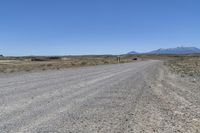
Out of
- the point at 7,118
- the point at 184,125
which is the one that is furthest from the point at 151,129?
the point at 7,118

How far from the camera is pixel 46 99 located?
12281mm

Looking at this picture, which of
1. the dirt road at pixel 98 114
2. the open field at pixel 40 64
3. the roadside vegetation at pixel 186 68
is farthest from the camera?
the open field at pixel 40 64

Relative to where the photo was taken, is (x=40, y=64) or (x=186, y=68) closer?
(x=186, y=68)

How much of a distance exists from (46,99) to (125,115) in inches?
163

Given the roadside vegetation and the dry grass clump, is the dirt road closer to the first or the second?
the roadside vegetation

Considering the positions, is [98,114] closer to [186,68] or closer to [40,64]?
[186,68]

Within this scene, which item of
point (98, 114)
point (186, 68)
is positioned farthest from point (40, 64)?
point (98, 114)

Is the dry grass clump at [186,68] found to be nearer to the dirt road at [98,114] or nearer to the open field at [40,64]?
the open field at [40,64]

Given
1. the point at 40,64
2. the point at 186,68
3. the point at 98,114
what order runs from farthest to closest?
the point at 40,64, the point at 186,68, the point at 98,114

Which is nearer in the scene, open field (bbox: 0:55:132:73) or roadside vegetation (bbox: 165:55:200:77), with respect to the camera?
roadside vegetation (bbox: 165:55:200:77)

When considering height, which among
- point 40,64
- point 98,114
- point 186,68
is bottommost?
point 40,64

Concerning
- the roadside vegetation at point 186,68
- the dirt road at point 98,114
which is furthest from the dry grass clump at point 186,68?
the dirt road at point 98,114

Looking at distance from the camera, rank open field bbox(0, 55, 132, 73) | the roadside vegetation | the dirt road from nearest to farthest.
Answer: the dirt road
the roadside vegetation
open field bbox(0, 55, 132, 73)

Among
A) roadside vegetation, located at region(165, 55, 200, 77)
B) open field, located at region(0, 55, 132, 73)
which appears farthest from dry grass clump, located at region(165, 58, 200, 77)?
open field, located at region(0, 55, 132, 73)
